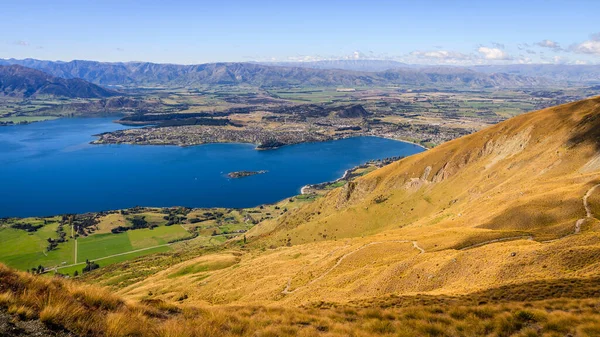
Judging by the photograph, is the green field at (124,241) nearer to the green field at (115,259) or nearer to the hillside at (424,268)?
the green field at (115,259)

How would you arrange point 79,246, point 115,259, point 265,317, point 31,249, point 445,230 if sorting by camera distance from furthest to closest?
point 79,246 < point 31,249 < point 115,259 < point 445,230 < point 265,317

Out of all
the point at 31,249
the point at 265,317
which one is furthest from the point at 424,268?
the point at 31,249

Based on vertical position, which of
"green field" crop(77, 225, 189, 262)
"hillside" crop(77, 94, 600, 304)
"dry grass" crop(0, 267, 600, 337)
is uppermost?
"dry grass" crop(0, 267, 600, 337)

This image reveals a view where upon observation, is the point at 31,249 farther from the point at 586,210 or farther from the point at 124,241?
the point at 586,210

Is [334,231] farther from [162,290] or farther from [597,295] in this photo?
[597,295]

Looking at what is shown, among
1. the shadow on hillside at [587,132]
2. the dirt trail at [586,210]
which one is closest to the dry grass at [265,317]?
the dirt trail at [586,210]

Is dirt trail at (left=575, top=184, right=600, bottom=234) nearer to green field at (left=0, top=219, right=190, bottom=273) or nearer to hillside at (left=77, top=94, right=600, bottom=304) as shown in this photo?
hillside at (left=77, top=94, right=600, bottom=304)

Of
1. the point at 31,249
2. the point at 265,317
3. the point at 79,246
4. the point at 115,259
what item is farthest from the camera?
the point at 79,246

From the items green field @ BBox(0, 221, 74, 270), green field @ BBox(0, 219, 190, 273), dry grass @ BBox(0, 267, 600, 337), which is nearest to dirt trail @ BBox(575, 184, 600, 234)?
dry grass @ BBox(0, 267, 600, 337)
